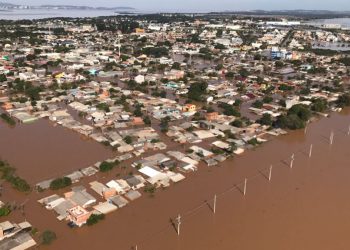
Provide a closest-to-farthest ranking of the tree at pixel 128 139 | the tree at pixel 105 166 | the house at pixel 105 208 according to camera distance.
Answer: the house at pixel 105 208
the tree at pixel 105 166
the tree at pixel 128 139

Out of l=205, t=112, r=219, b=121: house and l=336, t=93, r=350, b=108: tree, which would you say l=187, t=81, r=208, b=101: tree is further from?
l=336, t=93, r=350, b=108: tree

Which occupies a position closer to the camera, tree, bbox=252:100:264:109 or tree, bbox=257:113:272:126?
tree, bbox=257:113:272:126

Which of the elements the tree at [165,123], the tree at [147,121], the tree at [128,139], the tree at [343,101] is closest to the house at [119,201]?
the tree at [128,139]

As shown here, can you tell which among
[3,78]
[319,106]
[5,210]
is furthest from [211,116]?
[3,78]

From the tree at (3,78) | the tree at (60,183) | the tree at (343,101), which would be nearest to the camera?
the tree at (60,183)

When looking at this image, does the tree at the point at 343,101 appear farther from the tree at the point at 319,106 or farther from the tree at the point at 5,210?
the tree at the point at 5,210

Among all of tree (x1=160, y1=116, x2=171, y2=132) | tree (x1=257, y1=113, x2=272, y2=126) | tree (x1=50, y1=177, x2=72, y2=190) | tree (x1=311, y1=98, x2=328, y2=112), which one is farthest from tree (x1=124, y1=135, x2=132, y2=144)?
tree (x1=311, y1=98, x2=328, y2=112)

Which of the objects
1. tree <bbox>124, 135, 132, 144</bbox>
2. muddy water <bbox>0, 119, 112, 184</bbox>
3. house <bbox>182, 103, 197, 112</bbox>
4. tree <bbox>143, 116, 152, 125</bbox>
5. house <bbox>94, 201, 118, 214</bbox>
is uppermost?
house <bbox>182, 103, 197, 112</bbox>
